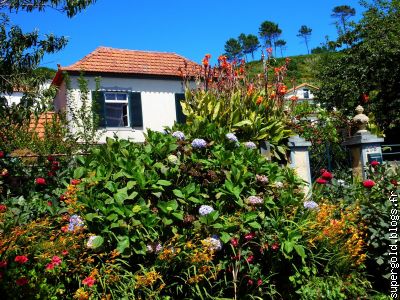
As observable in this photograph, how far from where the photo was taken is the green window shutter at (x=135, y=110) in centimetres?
1727

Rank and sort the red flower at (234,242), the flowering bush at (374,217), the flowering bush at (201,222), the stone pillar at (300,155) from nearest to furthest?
the flowering bush at (201,222) → the red flower at (234,242) → the flowering bush at (374,217) → the stone pillar at (300,155)

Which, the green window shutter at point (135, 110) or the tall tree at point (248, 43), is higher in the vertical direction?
the tall tree at point (248, 43)

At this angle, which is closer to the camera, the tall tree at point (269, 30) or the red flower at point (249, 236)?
the red flower at point (249, 236)

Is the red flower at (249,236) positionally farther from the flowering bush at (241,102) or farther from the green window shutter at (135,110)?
the green window shutter at (135,110)

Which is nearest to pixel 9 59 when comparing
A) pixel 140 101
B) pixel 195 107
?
pixel 195 107

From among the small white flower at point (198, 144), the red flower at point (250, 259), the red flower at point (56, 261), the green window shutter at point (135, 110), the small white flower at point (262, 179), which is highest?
the green window shutter at point (135, 110)

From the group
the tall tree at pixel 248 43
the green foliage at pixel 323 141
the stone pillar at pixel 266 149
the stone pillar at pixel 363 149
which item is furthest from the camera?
the tall tree at pixel 248 43

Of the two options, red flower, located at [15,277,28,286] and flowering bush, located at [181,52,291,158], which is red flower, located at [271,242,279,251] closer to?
red flower, located at [15,277,28,286]

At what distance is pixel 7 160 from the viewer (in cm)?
449

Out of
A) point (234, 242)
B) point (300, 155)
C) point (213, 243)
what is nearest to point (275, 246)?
point (234, 242)

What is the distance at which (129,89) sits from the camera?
695 inches

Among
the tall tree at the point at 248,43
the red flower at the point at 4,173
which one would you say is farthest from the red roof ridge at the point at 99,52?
the tall tree at the point at 248,43

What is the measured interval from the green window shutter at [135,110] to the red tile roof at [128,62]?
1074 mm

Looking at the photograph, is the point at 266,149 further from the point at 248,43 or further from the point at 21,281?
the point at 248,43
